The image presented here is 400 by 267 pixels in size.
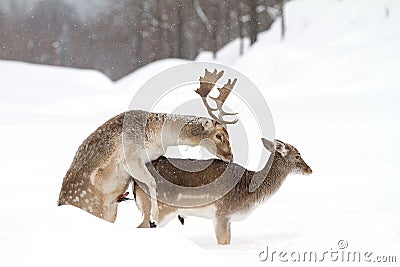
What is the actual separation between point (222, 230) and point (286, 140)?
29.6 ft

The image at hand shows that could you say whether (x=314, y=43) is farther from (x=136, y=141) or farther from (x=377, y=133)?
(x=136, y=141)

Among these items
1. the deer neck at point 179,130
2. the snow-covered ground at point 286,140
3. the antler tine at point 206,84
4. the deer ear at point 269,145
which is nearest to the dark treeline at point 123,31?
the snow-covered ground at point 286,140

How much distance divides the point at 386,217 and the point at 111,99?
659 inches

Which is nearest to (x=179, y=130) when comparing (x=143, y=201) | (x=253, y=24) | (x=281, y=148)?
(x=143, y=201)

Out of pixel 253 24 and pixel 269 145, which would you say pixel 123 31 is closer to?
pixel 253 24

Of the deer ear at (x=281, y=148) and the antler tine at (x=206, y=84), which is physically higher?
the antler tine at (x=206, y=84)

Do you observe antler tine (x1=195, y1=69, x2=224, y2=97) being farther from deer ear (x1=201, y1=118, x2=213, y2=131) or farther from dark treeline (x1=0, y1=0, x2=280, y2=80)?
dark treeline (x1=0, y1=0, x2=280, y2=80)

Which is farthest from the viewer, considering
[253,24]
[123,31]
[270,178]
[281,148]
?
[123,31]

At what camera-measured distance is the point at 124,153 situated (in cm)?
684

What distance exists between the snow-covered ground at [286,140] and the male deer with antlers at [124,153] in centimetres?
84

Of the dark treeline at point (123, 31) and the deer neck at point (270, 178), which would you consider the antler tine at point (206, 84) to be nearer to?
the deer neck at point (270, 178)

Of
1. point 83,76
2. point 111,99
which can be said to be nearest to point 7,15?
point 83,76

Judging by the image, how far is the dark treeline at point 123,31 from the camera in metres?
41.9

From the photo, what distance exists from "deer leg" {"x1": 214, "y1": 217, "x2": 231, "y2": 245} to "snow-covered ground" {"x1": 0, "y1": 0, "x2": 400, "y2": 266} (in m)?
0.16
